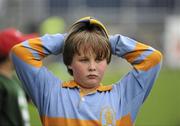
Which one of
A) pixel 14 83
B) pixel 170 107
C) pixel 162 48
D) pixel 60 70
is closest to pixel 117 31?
pixel 162 48

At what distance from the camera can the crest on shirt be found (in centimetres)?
466

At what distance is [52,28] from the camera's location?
2205cm

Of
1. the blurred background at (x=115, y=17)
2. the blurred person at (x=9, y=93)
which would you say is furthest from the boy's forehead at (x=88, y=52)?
the blurred background at (x=115, y=17)

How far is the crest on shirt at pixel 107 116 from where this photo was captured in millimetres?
4660

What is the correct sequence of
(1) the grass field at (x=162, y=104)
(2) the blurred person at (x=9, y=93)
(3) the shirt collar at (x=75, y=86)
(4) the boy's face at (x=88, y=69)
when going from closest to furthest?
(4) the boy's face at (x=88, y=69) < (3) the shirt collar at (x=75, y=86) < (2) the blurred person at (x=9, y=93) < (1) the grass field at (x=162, y=104)

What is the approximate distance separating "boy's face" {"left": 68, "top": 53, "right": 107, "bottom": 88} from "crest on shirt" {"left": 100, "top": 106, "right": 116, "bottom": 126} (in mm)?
160

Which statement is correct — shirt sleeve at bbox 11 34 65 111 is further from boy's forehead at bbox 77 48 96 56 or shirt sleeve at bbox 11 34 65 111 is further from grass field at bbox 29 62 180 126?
grass field at bbox 29 62 180 126

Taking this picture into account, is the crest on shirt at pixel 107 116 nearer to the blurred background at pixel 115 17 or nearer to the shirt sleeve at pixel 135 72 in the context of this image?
the shirt sleeve at pixel 135 72

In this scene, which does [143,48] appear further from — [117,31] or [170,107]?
[117,31]

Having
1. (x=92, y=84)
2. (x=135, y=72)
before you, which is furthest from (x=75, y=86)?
(x=135, y=72)

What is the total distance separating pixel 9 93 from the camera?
22.9 ft

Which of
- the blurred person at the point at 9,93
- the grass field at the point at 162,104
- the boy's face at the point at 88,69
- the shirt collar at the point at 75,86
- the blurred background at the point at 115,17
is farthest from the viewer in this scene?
the blurred background at the point at 115,17

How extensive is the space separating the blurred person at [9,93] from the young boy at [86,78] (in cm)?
209

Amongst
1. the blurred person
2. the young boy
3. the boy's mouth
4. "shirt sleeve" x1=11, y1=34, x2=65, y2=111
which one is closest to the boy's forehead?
the young boy
